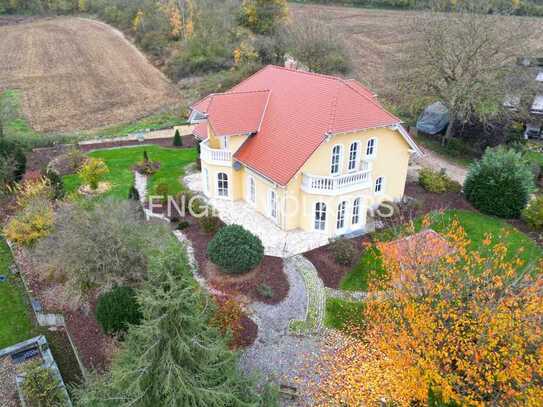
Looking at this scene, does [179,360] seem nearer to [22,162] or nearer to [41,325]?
[41,325]

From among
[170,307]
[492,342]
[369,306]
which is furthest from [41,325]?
[492,342]

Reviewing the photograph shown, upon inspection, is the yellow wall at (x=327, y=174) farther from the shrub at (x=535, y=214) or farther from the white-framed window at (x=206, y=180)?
the shrub at (x=535, y=214)

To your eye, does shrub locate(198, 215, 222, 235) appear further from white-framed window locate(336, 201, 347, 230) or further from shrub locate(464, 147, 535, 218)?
shrub locate(464, 147, 535, 218)

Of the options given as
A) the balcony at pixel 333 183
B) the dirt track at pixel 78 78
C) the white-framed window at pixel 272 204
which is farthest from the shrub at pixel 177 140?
the balcony at pixel 333 183

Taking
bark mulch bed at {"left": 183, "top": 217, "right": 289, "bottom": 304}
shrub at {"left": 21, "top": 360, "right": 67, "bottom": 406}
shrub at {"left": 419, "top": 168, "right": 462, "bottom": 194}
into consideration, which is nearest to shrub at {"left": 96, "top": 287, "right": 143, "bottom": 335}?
shrub at {"left": 21, "top": 360, "right": 67, "bottom": 406}

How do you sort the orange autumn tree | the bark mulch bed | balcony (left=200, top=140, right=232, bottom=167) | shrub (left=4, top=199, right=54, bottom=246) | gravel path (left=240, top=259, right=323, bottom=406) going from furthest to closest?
balcony (left=200, top=140, right=232, bottom=167) → shrub (left=4, top=199, right=54, bottom=246) → the bark mulch bed → gravel path (left=240, top=259, right=323, bottom=406) → the orange autumn tree

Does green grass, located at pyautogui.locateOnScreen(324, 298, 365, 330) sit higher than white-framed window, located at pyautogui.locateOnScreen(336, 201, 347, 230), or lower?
lower

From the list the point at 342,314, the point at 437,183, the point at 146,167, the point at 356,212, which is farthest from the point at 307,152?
the point at 146,167
